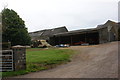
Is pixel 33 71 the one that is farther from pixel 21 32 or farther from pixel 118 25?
pixel 118 25

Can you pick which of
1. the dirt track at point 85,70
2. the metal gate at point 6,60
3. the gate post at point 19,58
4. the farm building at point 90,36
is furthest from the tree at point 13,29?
the dirt track at point 85,70

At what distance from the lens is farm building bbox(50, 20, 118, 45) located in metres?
28.6

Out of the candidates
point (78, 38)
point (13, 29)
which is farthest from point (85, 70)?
point (13, 29)

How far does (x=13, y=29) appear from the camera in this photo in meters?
31.0

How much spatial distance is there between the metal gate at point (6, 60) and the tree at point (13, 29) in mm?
20832

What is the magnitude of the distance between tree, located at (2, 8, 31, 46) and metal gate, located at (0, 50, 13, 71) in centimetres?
2083

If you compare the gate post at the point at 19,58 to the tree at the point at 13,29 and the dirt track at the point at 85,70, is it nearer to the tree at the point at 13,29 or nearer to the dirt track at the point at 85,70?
the dirt track at the point at 85,70

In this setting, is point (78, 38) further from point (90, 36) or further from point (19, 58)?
point (19, 58)

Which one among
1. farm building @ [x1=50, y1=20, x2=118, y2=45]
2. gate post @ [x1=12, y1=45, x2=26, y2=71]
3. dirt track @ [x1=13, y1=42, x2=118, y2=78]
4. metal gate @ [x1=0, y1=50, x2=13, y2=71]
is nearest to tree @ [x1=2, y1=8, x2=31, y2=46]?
farm building @ [x1=50, y1=20, x2=118, y2=45]

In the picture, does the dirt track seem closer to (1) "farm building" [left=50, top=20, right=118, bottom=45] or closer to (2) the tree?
(1) "farm building" [left=50, top=20, right=118, bottom=45]

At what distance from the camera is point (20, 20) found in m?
34.0

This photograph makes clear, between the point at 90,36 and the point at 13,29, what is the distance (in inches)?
651

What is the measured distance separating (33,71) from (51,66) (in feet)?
4.87

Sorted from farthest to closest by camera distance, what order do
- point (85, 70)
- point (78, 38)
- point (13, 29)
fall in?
point (78, 38) < point (13, 29) < point (85, 70)
